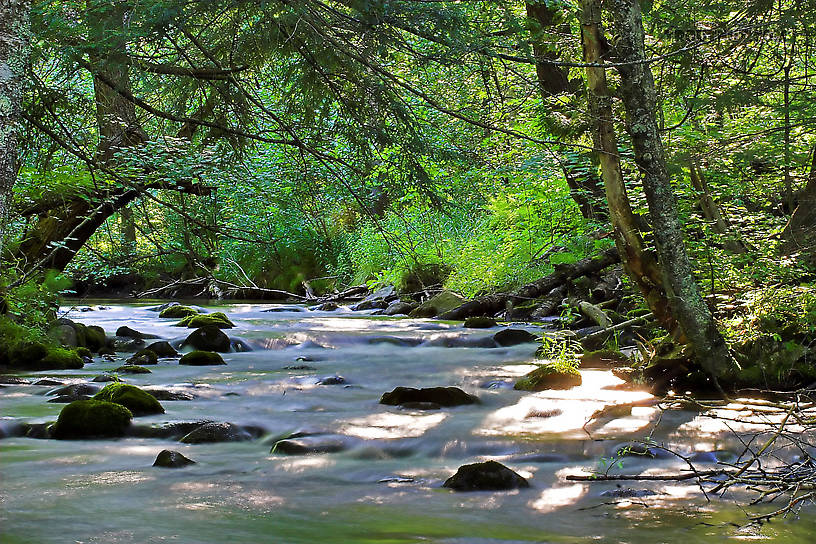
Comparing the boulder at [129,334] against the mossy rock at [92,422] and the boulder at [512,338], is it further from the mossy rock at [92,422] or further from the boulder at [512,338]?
the mossy rock at [92,422]

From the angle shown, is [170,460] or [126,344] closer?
[170,460]

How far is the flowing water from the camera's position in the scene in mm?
4297

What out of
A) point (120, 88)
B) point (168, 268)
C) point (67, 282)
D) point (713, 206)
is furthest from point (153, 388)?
point (713, 206)

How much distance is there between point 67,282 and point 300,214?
624cm

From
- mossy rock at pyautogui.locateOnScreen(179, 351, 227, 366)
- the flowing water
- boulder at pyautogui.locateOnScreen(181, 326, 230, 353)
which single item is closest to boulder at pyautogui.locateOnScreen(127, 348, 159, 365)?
mossy rock at pyautogui.locateOnScreen(179, 351, 227, 366)

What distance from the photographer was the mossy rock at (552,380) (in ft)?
28.3

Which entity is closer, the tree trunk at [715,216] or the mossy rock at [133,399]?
the mossy rock at [133,399]

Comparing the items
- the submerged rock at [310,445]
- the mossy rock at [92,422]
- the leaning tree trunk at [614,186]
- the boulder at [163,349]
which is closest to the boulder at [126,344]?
the boulder at [163,349]

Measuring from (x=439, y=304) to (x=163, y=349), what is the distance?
698cm

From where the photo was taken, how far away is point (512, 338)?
12242 millimetres

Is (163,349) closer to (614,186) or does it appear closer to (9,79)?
(614,186)

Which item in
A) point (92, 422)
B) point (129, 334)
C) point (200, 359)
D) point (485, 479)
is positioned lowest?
point (485, 479)

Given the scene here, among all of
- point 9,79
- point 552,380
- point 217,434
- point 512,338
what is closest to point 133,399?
point 217,434

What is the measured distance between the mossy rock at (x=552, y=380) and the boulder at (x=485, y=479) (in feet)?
11.1
